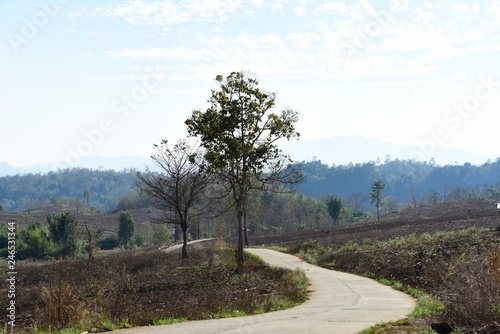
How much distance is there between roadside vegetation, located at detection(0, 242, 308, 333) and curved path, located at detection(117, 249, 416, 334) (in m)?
0.78

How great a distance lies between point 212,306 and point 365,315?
15.1 feet

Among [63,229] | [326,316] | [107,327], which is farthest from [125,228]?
[326,316]

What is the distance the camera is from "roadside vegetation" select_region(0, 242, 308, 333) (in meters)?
12.0

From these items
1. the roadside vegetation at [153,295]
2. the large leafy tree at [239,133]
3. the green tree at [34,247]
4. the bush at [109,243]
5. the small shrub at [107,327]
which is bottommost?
the bush at [109,243]

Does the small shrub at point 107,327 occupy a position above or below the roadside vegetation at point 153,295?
above

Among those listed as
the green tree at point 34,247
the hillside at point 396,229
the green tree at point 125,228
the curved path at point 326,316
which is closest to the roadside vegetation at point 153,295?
the curved path at point 326,316

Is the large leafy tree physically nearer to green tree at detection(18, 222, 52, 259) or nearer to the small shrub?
the small shrub

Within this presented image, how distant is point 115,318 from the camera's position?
39.9ft

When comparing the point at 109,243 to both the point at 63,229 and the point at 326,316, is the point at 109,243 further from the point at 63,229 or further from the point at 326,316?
the point at 326,316

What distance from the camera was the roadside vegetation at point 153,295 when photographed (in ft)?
39.4

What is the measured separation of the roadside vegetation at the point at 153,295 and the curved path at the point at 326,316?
78 centimetres

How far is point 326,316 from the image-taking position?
40.4ft

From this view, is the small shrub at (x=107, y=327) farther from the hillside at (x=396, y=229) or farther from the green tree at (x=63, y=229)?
the green tree at (x=63, y=229)

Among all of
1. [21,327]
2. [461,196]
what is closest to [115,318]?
[21,327]
